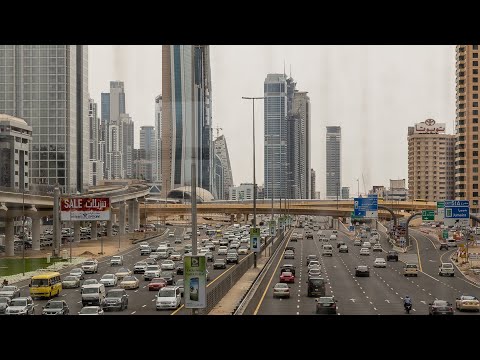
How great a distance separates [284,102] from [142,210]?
284 inches

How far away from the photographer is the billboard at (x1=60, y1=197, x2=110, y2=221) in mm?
19312

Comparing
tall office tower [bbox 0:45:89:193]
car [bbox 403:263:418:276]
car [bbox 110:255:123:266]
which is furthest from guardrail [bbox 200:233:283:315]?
tall office tower [bbox 0:45:89:193]

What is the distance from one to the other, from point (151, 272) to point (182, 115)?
5309 millimetres

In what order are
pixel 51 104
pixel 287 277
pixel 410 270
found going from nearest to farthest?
pixel 287 277
pixel 410 270
pixel 51 104

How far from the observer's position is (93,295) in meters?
13.0

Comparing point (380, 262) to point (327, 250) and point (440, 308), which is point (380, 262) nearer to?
point (327, 250)

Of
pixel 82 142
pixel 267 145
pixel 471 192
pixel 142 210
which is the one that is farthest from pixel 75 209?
pixel 82 142

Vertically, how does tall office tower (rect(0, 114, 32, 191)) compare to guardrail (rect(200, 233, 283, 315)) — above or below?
above

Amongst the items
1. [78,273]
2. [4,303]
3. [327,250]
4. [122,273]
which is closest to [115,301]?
[4,303]

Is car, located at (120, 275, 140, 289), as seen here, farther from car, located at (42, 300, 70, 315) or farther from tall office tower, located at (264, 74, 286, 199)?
tall office tower, located at (264, 74, 286, 199)

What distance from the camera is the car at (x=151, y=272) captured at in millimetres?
17844

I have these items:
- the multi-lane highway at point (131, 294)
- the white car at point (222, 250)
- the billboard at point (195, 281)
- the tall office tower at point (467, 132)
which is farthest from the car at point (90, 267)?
the tall office tower at point (467, 132)

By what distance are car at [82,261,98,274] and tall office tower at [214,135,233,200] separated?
6721 millimetres

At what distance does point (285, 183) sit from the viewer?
31.5 meters
